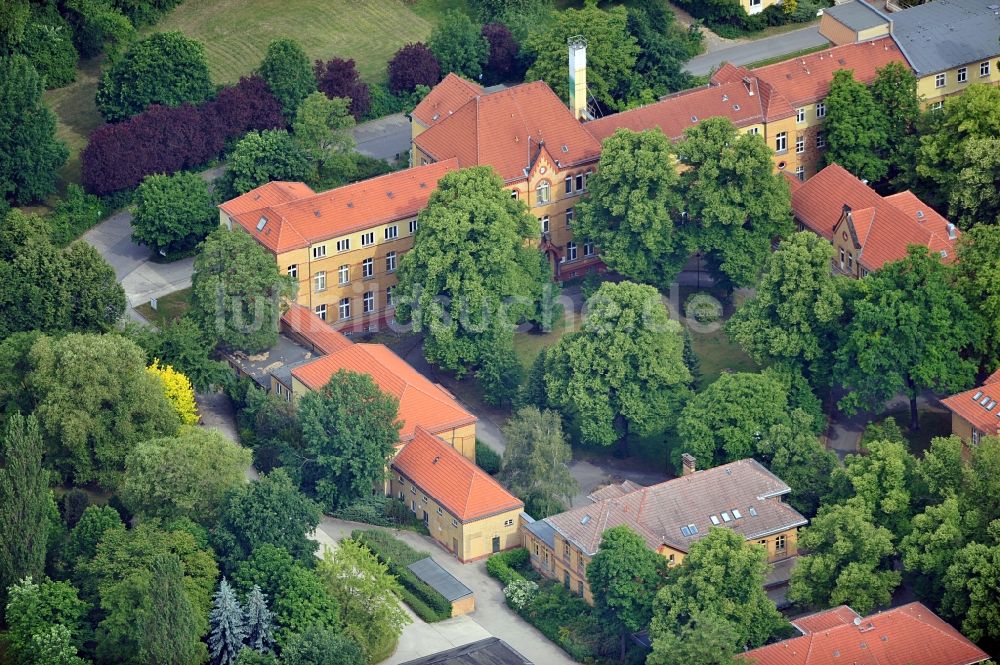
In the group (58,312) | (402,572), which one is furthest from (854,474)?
(58,312)

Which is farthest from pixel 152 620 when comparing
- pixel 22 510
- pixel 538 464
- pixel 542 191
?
pixel 542 191

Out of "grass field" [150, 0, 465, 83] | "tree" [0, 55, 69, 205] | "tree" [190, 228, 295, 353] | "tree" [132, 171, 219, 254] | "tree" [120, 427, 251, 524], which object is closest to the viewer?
"tree" [120, 427, 251, 524]

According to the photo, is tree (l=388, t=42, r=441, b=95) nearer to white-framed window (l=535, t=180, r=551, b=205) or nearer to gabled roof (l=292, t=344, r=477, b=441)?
white-framed window (l=535, t=180, r=551, b=205)

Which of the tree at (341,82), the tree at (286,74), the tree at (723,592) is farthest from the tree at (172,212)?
the tree at (723,592)

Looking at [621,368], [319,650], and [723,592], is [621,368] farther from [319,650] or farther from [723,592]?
[319,650]

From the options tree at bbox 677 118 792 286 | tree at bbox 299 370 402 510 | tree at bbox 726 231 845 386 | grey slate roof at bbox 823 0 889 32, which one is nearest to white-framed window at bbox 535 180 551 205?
tree at bbox 677 118 792 286

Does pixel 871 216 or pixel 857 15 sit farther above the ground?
pixel 857 15

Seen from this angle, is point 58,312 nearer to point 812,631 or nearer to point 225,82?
point 225,82

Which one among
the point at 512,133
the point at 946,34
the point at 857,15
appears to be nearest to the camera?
the point at 512,133
